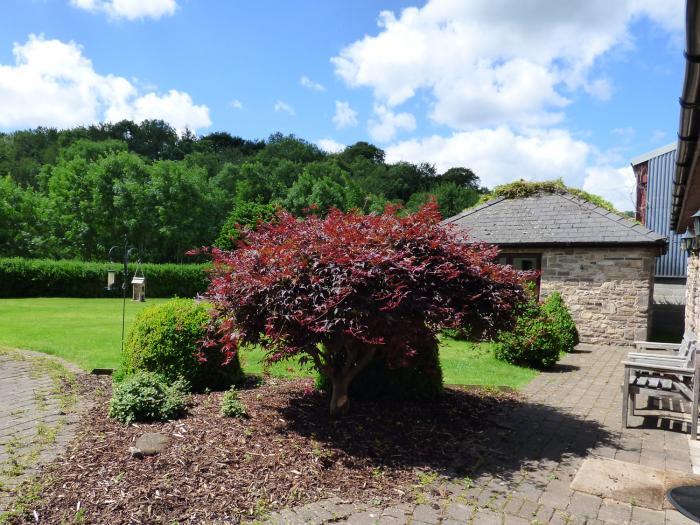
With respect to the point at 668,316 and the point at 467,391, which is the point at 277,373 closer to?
the point at 467,391

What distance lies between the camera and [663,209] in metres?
21.9

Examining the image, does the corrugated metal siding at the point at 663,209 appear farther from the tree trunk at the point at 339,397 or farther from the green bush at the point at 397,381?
the tree trunk at the point at 339,397

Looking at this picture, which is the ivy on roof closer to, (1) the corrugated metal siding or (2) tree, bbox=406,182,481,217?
(1) the corrugated metal siding

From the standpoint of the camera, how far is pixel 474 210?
17.0 metres

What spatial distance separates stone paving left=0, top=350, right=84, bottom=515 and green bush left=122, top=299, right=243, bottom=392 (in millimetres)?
963

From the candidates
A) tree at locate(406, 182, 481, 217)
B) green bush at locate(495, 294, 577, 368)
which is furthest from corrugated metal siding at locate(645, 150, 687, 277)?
tree at locate(406, 182, 481, 217)

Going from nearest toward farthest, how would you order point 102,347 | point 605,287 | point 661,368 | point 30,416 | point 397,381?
1. point 30,416
2. point 661,368
3. point 397,381
4. point 102,347
5. point 605,287

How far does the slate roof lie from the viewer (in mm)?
13562

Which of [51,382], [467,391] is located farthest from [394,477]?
[51,382]

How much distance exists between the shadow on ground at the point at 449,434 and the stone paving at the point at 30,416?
2.28 m

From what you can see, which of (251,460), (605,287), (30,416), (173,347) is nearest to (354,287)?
(251,460)

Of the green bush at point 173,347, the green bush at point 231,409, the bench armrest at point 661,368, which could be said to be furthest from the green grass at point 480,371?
the green bush at point 173,347

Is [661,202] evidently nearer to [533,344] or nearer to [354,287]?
[533,344]

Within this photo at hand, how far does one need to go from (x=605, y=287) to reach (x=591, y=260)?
832mm
